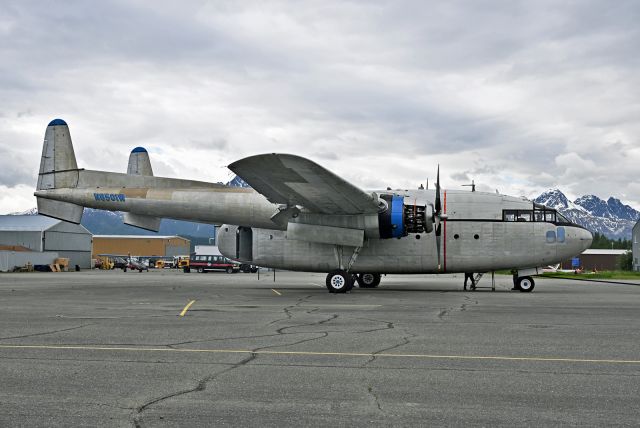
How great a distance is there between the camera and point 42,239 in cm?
8656

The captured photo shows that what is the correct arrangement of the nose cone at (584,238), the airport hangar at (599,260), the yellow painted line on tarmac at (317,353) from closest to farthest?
the yellow painted line on tarmac at (317,353) → the nose cone at (584,238) → the airport hangar at (599,260)

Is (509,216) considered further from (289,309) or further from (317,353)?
(317,353)

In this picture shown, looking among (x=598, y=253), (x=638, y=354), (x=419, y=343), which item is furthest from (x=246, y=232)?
(x=598, y=253)

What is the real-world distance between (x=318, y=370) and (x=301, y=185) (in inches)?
616

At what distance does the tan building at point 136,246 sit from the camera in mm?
151500

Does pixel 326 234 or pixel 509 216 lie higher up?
pixel 509 216

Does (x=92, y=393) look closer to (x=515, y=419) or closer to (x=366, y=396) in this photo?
(x=366, y=396)

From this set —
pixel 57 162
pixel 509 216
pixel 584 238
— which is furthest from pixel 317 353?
pixel 57 162

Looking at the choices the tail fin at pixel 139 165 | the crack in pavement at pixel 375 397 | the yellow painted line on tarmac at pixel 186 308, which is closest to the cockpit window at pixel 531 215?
the yellow painted line on tarmac at pixel 186 308

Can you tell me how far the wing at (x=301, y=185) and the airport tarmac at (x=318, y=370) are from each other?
702 cm

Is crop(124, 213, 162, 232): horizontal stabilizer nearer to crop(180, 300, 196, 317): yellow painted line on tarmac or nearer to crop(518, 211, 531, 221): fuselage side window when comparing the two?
crop(180, 300, 196, 317): yellow painted line on tarmac

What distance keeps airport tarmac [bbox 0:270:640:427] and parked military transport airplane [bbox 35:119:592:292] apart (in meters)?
10.5

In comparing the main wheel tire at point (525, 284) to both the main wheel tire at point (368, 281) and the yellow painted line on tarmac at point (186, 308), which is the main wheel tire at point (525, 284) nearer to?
the main wheel tire at point (368, 281)

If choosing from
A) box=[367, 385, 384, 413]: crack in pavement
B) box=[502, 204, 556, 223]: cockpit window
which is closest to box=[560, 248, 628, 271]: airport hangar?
box=[502, 204, 556, 223]: cockpit window
